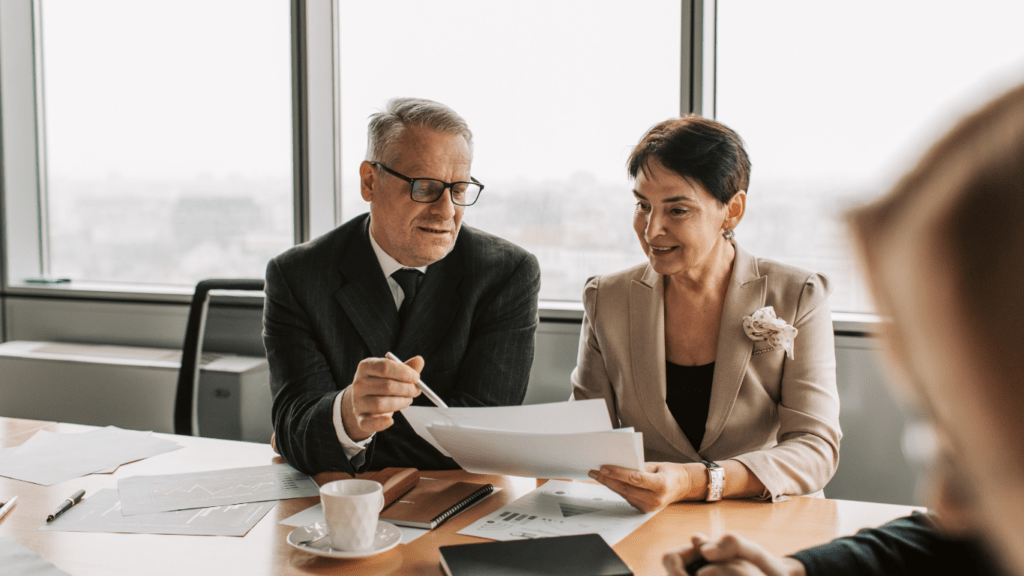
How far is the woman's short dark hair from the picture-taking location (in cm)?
179

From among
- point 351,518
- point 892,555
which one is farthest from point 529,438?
point 892,555

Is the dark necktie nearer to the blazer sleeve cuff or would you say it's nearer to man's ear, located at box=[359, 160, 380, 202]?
man's ear, located at box=[359, 160, 380, 202]

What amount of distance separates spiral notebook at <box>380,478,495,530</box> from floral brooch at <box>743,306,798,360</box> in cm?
75

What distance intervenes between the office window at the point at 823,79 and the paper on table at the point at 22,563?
2.22 m

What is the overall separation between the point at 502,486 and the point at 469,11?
2382 mm

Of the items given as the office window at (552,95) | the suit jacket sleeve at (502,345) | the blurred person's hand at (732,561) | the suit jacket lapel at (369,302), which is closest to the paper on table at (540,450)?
the blurred person's hand at (732,561)

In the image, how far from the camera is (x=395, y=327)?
1.79 meters

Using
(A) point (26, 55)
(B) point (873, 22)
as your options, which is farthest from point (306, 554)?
(A) point (26, 55)

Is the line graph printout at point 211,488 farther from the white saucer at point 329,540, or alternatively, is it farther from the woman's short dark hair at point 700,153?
the woman's short dark hair at point 700,153

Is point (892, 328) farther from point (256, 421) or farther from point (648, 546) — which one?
point (256, 421)

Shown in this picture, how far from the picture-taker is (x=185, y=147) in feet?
11.8

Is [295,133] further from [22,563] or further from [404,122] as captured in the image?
[22,563]

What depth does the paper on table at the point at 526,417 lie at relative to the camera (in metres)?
1.27

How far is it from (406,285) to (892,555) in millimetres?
1267
